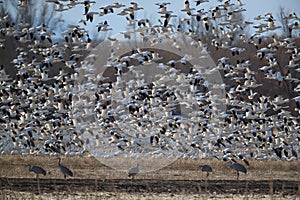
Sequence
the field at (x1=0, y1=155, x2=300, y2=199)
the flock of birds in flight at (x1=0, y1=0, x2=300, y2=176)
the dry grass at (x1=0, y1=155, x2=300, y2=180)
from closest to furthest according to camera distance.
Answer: the field at (x1=0, y1=155, x2=300, y2=199)
the dry grass at (x1=0, y1=155, x2=300, y2=180)
the flock of birds in flight at (x1=0, y1=0, x2=300, y2=176)

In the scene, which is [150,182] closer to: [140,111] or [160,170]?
[160,170]

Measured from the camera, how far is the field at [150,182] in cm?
1318

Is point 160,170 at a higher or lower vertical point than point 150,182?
higher

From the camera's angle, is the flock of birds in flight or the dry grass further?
the flock of birds in flight

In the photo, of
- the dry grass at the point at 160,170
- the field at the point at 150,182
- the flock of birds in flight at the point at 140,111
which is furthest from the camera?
the flock of birds in flight at the point at 140,111

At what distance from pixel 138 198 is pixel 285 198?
2880 mm

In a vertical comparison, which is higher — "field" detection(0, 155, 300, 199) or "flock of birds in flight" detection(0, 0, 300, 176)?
"flock of birds in flight" detection(0, 0, 300, 176)

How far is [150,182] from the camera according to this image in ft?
51.0

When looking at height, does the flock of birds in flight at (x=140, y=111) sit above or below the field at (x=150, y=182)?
above

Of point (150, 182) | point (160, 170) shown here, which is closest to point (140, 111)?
point (160, 170)

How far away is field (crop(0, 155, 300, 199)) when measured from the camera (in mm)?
13180

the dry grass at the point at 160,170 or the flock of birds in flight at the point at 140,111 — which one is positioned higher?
the flock of birds in flight at the point at 140,111

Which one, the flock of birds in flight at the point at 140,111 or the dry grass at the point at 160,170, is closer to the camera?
the dry grass at the point at 160,170

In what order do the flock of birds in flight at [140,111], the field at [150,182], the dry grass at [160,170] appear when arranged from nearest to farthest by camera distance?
1. the field at [150,182]
2. the dry grass at [160,170]
3. the flock of birds in flight at [140,111]
